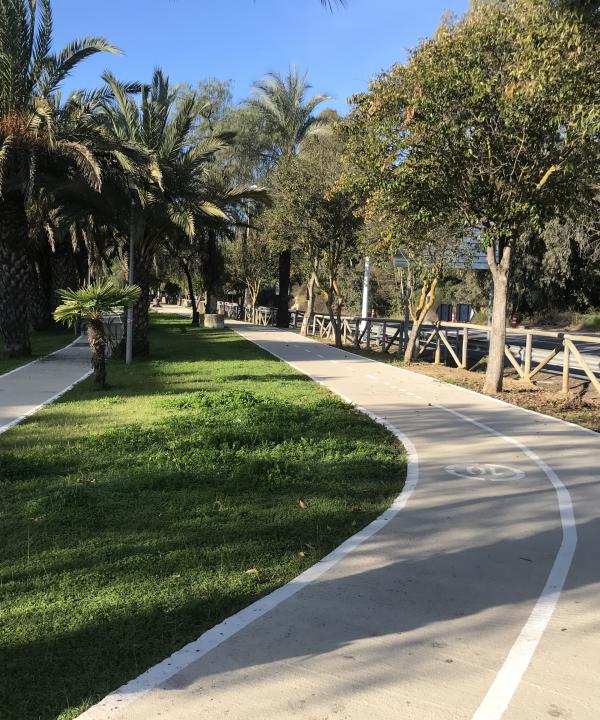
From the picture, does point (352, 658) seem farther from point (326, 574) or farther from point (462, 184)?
point (462, 184)

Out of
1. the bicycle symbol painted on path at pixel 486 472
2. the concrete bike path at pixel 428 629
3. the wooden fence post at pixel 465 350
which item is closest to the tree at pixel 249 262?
the wooden fence post at pixel 465 350

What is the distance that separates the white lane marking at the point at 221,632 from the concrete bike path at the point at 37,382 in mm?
5290

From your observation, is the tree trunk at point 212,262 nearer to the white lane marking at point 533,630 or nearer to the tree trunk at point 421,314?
the tree trunk at point 421,314

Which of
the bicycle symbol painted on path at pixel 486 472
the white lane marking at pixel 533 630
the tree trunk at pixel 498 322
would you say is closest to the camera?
the white lane marking at pixel 533 630

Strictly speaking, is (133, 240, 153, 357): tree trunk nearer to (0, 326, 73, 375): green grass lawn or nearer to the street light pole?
the street light pole

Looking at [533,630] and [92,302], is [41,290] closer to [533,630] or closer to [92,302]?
[92,302]

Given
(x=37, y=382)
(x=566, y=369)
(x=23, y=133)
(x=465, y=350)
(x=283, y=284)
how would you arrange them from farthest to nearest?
(x=283, y=284), (x=465, y=350), (x=23, y=133), (x=37, y=382), (x=566, y=369)

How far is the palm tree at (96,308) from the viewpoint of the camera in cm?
1173

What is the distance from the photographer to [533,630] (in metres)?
3.72

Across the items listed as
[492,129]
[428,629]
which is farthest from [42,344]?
[428,629]

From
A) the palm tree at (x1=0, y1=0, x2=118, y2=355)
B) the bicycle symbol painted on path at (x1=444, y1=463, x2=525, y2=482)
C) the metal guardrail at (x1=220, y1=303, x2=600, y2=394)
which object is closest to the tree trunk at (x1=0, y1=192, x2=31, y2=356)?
the palm tree at (x1=0, y1=0, x2=118, y2=355)

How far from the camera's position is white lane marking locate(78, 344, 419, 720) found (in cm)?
290

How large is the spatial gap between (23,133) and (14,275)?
360cm

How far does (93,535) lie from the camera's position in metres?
4.85
